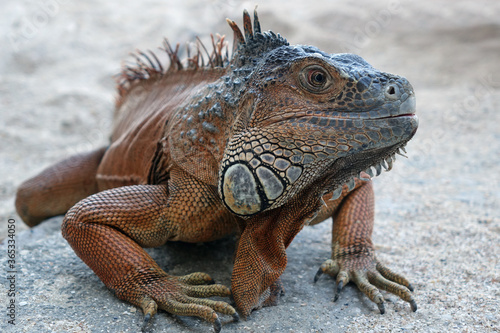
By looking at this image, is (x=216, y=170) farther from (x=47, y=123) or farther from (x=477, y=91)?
(x=477, y=91)

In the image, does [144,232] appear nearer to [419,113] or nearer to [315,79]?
[315,79]

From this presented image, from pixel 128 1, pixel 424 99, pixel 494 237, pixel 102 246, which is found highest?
pixel 128 1

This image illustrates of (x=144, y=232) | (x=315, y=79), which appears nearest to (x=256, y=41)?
(x=315, y=79)

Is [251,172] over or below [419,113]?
below

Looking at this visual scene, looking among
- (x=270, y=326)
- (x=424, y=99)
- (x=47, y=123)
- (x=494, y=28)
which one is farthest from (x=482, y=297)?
(x=494, y=28)

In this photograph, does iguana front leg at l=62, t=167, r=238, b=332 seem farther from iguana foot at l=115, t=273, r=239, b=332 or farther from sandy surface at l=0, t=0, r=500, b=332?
sandy surface at l=0, t=0, r=500, b=332

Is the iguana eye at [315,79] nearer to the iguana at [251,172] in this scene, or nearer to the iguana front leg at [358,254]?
the iguana at [251,172]

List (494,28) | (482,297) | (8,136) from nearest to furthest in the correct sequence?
(482,297) < (8,136) < (494,28)

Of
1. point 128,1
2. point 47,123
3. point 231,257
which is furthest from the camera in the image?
point 128,1
